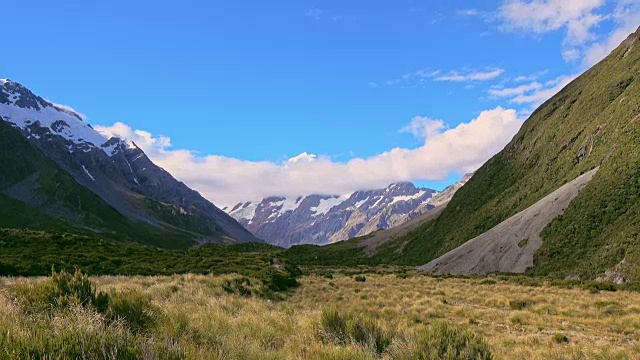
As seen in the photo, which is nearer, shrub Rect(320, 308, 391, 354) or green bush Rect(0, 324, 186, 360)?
green bush Rect(0, 324, 186, 360)

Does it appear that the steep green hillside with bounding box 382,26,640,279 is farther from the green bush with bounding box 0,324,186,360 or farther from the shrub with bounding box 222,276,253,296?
the green bush with bounding box 0,324,186,360

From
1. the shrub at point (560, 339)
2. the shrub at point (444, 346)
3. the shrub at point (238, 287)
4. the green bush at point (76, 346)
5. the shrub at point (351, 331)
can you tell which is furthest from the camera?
the shrub at point (238, 287)

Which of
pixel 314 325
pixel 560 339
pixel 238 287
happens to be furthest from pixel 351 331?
pixel 238 287

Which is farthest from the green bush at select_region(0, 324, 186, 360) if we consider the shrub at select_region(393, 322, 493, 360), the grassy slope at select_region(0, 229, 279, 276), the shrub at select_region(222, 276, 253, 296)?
the grassy slope at select_region(0, 229, 279, 276)

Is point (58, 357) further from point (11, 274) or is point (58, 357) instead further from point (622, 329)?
point (11, 274)

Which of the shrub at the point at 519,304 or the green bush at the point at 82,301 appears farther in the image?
the shrub at the point at 519,304

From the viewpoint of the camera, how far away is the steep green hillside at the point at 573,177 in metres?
44.8

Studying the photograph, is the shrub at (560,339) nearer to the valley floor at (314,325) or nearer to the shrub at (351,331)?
the valley floor at (314,325)

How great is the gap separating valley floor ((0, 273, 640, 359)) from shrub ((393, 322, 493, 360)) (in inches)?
4.7

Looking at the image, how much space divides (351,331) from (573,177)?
63.8 meters

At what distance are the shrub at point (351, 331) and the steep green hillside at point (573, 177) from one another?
36.2m

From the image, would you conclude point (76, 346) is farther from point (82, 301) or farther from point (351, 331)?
point (351, 331)

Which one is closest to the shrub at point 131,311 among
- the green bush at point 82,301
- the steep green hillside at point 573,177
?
the green bush at point 82,301

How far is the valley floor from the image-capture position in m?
5.91
